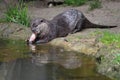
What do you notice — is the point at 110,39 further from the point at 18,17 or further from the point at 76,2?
the point at 76,2

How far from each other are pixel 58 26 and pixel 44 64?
8.69 feet

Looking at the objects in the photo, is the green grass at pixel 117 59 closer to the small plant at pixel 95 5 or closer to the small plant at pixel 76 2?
the small plant at pixel 95 5

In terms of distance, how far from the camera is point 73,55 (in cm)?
784

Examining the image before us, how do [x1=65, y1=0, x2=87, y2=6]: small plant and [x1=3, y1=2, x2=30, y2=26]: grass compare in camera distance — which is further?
[x1=65, y1=0, x2=87, y2=6]: small plant

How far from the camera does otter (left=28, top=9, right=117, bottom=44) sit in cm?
936

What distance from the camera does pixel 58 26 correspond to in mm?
9688

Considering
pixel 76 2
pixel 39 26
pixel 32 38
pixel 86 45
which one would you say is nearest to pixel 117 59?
pixel 86 45

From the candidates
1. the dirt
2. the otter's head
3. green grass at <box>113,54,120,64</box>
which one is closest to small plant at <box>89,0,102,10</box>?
the dirt

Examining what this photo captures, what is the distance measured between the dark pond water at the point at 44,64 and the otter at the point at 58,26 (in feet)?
2.00

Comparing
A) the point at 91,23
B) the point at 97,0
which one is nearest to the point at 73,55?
the point at 91,23

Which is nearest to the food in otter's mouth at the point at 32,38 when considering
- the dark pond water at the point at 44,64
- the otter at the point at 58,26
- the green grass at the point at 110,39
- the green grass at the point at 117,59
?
the otter at the point at 58,26

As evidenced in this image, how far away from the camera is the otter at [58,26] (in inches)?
368

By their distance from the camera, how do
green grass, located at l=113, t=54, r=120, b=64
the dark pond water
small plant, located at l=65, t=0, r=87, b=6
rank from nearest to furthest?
the dark pond water < green grass, located at l=113, t=54, r=120, b=64 < small plant, located at l=65, t=0, r=87, b=6

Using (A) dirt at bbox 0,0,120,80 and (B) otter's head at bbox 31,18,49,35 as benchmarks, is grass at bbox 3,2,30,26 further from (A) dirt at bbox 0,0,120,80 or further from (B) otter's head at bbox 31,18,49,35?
(B) otter's head at bbox 31,18,49,35
